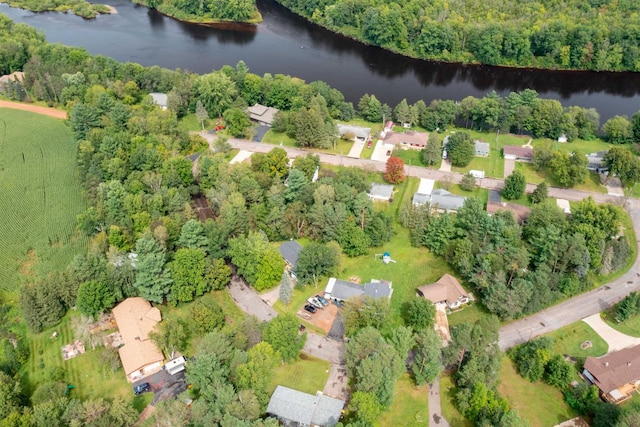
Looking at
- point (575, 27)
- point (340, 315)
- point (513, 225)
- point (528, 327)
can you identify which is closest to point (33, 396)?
point (340, 315)

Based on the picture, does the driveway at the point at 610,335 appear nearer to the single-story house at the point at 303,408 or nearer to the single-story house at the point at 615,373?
the single-story house at the point at 615,373

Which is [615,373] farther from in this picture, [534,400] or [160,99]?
[160,99]

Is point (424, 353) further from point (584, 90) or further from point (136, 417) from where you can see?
point (584, 90)

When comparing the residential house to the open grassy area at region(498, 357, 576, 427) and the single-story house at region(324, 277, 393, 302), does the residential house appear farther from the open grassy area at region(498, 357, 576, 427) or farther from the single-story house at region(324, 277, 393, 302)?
the open grassy area at region(498, 357, 576, 427)

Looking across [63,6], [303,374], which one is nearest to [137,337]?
[303,374]

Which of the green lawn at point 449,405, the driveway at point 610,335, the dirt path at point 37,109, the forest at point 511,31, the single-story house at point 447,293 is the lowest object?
the dirt path at point 37,109

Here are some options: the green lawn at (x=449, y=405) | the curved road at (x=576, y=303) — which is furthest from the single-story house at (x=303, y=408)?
the curved road at (x=576, y=303)

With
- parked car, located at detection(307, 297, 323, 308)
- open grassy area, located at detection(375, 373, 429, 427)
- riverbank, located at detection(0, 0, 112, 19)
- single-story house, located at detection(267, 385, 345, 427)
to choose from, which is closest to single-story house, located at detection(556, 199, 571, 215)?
open grassy area, located at detection(375, 373, 429, 427)
